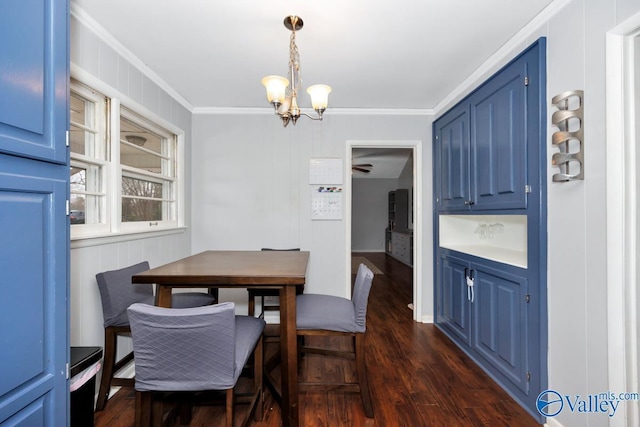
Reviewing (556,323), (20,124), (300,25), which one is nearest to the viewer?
(20,124)

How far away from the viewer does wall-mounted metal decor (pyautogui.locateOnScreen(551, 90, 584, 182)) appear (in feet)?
4.66

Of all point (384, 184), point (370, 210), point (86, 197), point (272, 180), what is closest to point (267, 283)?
point (86, 197)

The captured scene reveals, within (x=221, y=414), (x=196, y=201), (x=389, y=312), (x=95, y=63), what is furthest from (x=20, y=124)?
(x=389, y=312)

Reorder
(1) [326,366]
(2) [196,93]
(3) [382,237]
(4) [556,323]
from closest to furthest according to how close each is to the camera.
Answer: (4) [556,323] → (1) [326,366] → (2) [196,93] → (3) [382,237]

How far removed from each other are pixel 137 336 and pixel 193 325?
0.25 metres

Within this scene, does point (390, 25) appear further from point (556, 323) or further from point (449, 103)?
point (556, 323)

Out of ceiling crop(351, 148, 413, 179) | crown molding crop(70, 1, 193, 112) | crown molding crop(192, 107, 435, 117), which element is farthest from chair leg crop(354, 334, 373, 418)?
ceiling crop(351, 148, 413, 179)

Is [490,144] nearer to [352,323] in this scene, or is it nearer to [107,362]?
[352,323]

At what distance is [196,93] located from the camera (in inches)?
110

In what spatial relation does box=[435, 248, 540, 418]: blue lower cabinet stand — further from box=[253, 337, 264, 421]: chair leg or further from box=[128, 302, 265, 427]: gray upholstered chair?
box=[128, 302, 265, 427]: gray upholstered chair

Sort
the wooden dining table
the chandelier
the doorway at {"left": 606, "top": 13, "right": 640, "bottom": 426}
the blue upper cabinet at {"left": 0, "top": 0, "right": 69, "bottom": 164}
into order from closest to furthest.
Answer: the blue upper cabinet at {"left": 0, "top": 0, "right": 69, "bottom": 164} < the doorway at {"left": 606, "top": 13, "right": 640, "bottom": 426} < the wooden dining table < the chandelier

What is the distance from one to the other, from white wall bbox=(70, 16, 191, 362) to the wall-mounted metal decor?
105 inches

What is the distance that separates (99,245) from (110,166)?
555mm

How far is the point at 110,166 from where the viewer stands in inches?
77.9
